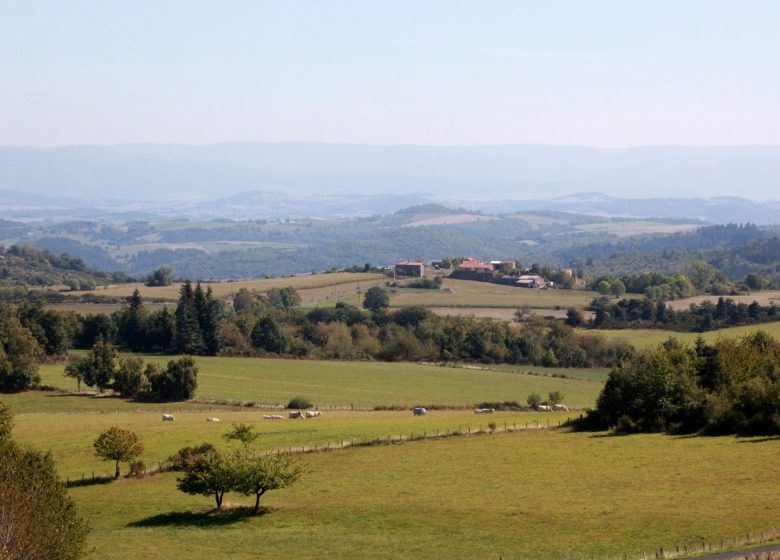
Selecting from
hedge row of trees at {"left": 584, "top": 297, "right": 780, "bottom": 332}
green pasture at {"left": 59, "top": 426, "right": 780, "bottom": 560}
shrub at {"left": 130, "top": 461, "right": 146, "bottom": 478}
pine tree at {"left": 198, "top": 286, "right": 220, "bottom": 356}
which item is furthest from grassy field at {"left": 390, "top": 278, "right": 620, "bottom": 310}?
shrub at {"left": 130, "top": 461, "right": 146, "bottom": 478}

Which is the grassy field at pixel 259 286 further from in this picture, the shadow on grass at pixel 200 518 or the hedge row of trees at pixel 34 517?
the hedge row of trees at pixel 34 517

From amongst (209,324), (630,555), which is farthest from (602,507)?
(209,324)

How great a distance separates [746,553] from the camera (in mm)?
28828

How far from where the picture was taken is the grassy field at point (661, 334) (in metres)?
101

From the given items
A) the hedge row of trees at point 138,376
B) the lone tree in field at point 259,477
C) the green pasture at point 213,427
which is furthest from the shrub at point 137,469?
the hedge row of trees at point 138,376

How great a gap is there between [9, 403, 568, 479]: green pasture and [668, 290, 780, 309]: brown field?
71.2 metres

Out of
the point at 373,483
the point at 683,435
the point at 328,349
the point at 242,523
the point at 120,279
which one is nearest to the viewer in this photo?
the point at 242,523

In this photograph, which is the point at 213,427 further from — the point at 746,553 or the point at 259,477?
the point at 746,553

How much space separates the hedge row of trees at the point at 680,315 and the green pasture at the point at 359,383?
99.4 feet

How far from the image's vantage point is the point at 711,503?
37.1 metres

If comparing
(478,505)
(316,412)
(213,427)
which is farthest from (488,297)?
(478,505)

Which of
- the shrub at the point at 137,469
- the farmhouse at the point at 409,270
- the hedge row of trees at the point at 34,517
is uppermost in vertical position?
the farmhouse at the point at 409,270

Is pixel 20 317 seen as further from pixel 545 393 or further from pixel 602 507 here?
pixel 602 507

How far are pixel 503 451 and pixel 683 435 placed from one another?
9.32 metres
